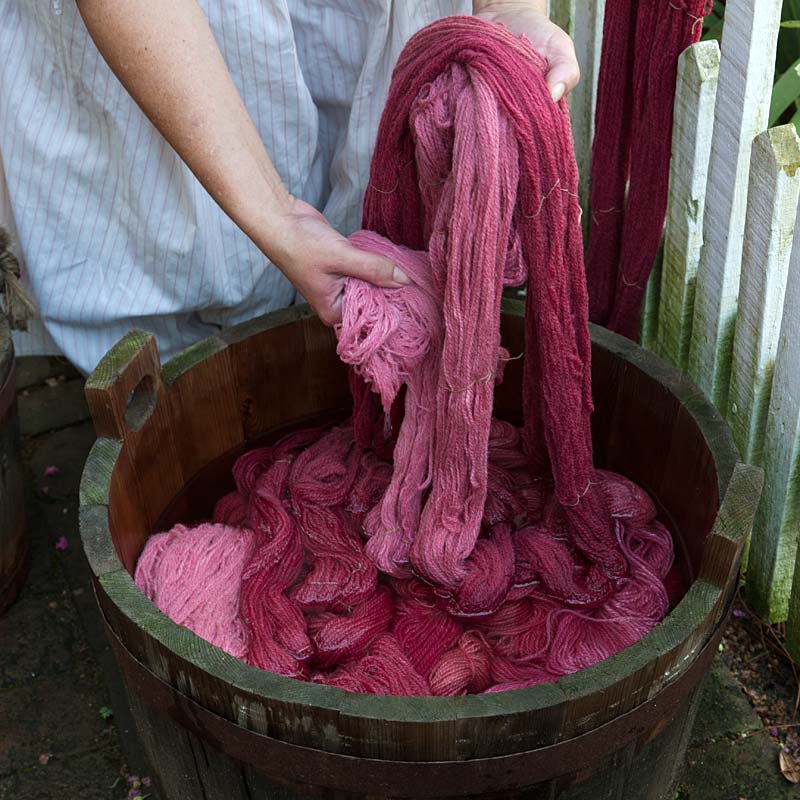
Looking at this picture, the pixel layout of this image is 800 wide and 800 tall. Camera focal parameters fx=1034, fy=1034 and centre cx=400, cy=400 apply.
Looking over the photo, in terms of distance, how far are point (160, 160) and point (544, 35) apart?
2.49 ft

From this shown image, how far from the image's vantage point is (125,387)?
1.56 meters

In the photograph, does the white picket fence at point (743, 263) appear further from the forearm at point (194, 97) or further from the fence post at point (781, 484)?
the forearm at point (194, 97)

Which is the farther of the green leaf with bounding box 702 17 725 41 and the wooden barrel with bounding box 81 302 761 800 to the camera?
the green leaf with bounding box 702 17 725 41

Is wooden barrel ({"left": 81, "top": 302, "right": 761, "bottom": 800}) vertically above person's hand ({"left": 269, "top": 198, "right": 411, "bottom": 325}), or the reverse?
person's hand ({"left": 269, "top": 198, "right": 411, "bottom": 325})

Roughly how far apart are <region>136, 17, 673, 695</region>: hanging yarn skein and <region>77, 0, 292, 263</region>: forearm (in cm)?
16

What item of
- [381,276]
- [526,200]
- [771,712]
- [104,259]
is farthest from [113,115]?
[771,712]

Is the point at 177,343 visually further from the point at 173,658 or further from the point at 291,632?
the point at 173,658

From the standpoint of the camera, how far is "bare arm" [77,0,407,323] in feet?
4.44

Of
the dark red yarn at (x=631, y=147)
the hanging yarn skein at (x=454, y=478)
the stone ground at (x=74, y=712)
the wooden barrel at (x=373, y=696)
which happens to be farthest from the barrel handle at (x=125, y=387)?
the dark red yarn at (x=631, y=147)

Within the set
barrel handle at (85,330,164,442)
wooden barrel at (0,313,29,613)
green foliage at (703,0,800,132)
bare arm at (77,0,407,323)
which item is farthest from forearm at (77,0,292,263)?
green foliage at (703,0,800,132)

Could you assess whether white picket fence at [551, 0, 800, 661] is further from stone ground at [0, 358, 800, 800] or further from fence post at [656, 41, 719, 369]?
stone ground at [0, 358, 800, 800]

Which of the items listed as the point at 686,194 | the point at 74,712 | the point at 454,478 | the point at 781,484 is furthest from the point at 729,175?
the point at 74,712

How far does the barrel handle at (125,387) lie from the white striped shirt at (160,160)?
402 millimetres

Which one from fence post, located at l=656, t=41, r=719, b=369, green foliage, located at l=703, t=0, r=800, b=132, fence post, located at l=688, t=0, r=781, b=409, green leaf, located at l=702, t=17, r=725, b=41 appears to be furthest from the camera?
green leaf, located at l=702, t=17, r=725, b=41
